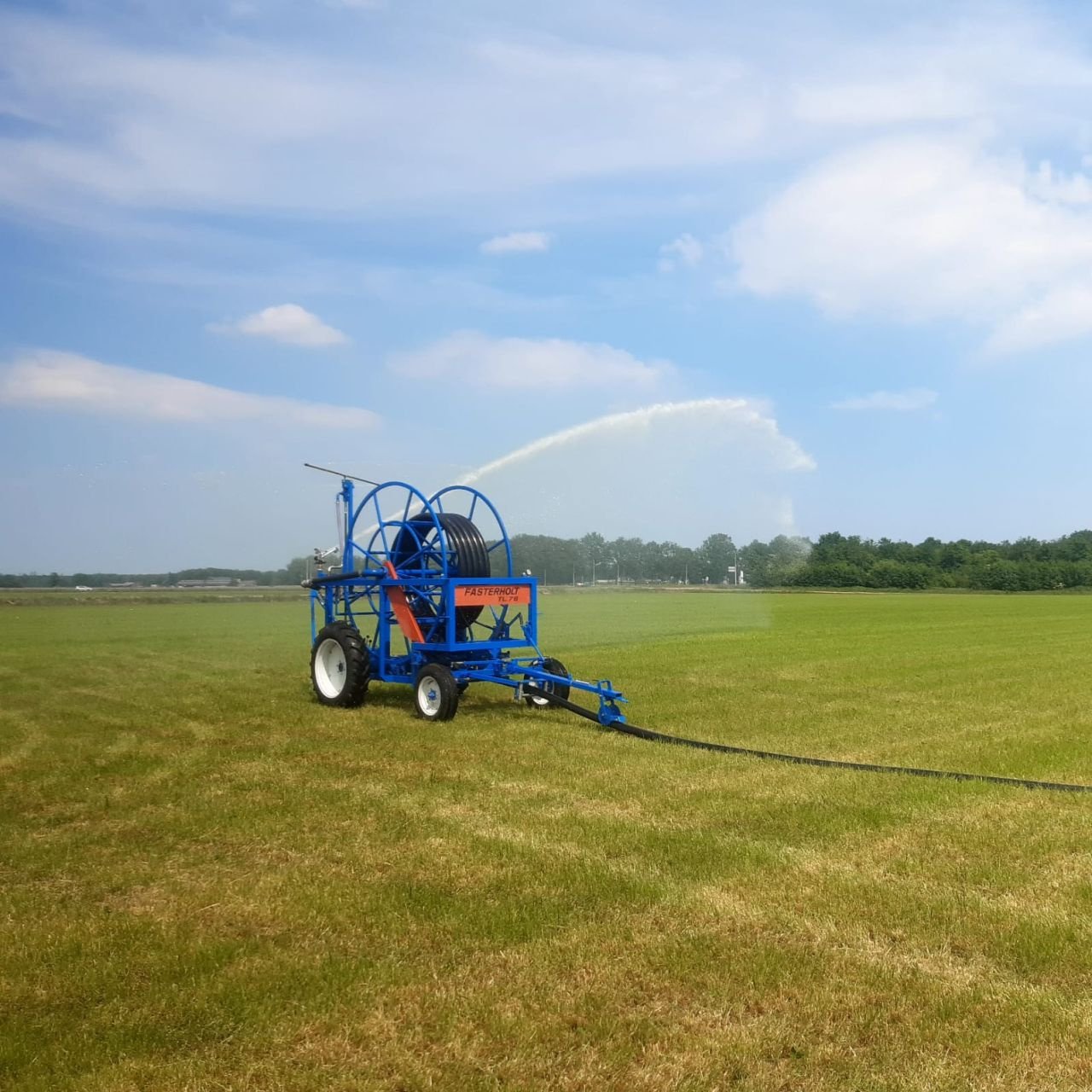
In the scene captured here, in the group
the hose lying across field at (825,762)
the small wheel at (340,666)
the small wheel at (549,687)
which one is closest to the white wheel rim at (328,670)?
the small wheel at (340,666)

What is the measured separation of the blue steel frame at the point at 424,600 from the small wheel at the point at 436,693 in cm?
33

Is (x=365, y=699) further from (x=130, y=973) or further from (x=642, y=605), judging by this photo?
(x=642, y=605)

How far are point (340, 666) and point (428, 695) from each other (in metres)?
1.94

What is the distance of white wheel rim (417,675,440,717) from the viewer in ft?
41.7

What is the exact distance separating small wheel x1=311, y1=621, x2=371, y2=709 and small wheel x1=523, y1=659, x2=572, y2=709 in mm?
2097

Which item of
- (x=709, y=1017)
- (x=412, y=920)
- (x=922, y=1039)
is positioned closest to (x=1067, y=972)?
(x=922, y=1039)

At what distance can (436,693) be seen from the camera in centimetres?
1273

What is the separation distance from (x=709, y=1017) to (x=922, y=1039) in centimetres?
85

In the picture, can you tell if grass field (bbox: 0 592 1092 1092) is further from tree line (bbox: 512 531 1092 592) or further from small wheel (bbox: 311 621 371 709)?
tree line (bbox: 512 531 1092 592)

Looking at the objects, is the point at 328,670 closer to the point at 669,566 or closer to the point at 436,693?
the point at 436,693

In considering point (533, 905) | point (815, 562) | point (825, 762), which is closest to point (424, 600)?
point (825, 762)

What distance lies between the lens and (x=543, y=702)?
1377cm

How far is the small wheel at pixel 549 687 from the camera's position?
43.3 ft

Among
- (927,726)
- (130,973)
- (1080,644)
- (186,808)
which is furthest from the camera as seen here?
(1080,644)
